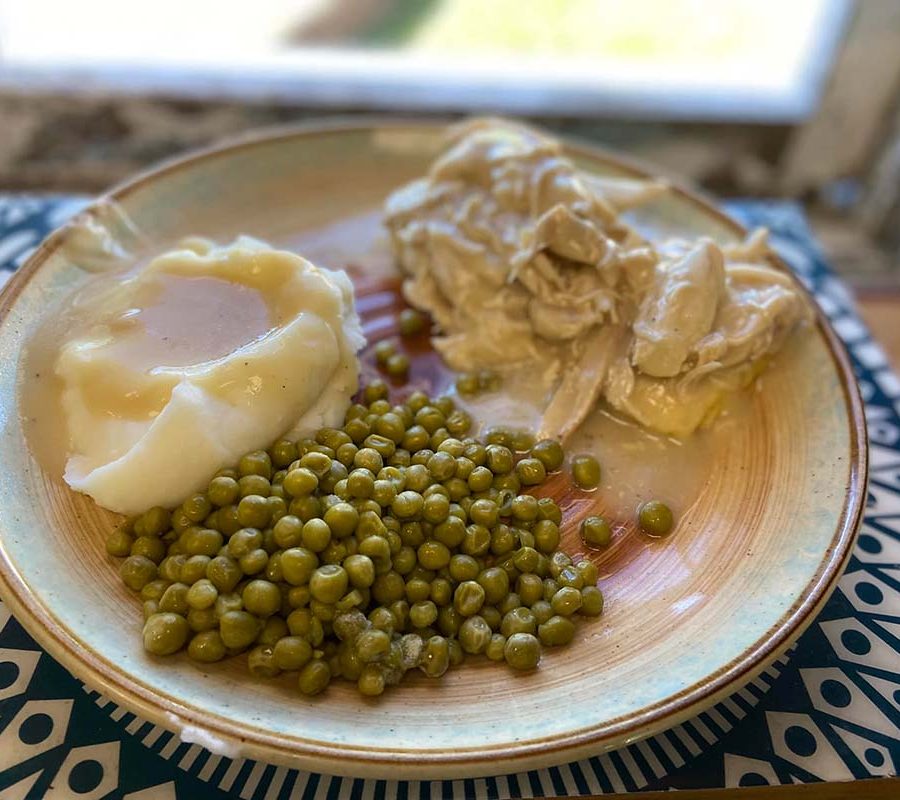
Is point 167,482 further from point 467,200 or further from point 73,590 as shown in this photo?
point 467,200

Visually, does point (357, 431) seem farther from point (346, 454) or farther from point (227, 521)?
point (227, 521)

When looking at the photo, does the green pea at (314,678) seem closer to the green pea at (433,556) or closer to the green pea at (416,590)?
the green pea at (416,590)

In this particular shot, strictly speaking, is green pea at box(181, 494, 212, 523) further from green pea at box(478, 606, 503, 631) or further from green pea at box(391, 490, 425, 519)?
green pea at box(478, 606, 503, 631)

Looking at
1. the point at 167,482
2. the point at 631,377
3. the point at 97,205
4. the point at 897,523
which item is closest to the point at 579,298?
the point at 631,377

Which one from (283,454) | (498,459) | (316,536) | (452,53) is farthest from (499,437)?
(452,53)

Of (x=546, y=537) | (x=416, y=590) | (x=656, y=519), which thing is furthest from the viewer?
(x=656, y=519)

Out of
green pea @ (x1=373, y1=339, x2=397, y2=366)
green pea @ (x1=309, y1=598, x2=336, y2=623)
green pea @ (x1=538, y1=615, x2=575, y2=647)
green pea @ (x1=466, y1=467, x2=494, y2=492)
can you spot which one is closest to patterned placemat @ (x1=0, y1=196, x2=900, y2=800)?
green pea @ (x1=538, y1=615, x2=575, y2=647)

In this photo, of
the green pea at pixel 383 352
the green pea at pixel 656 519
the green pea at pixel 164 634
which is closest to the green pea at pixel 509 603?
the green pea at pixel 656 519
